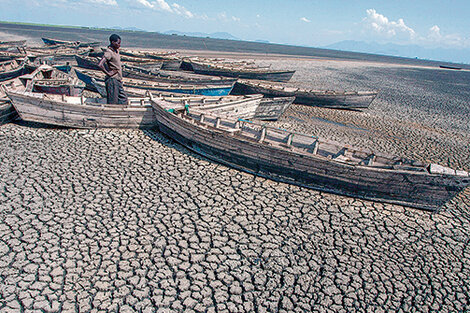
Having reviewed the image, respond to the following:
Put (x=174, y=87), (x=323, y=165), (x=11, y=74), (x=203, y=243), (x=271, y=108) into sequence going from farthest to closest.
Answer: (x=11, y=74) → (x=174, y=87) → (x=271, y=108) → (x=323, y=165) → (x=203, y=243)

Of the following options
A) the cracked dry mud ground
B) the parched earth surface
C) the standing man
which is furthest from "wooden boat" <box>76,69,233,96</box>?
the cracked dry mud ground

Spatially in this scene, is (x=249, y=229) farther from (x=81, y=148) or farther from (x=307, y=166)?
(x=81, y=148)

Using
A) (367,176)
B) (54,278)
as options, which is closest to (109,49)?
(54,278)

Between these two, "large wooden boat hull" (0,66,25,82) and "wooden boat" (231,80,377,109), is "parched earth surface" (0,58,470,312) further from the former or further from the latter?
"wooden boat" (231,80,377,109)

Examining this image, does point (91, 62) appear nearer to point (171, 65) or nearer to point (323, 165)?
point (171, 65)

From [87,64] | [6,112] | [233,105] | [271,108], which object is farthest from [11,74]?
[271,108]

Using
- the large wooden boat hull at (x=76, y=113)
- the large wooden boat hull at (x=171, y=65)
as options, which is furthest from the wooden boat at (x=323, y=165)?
the large wooden boat hull at (x=171, y=65)
